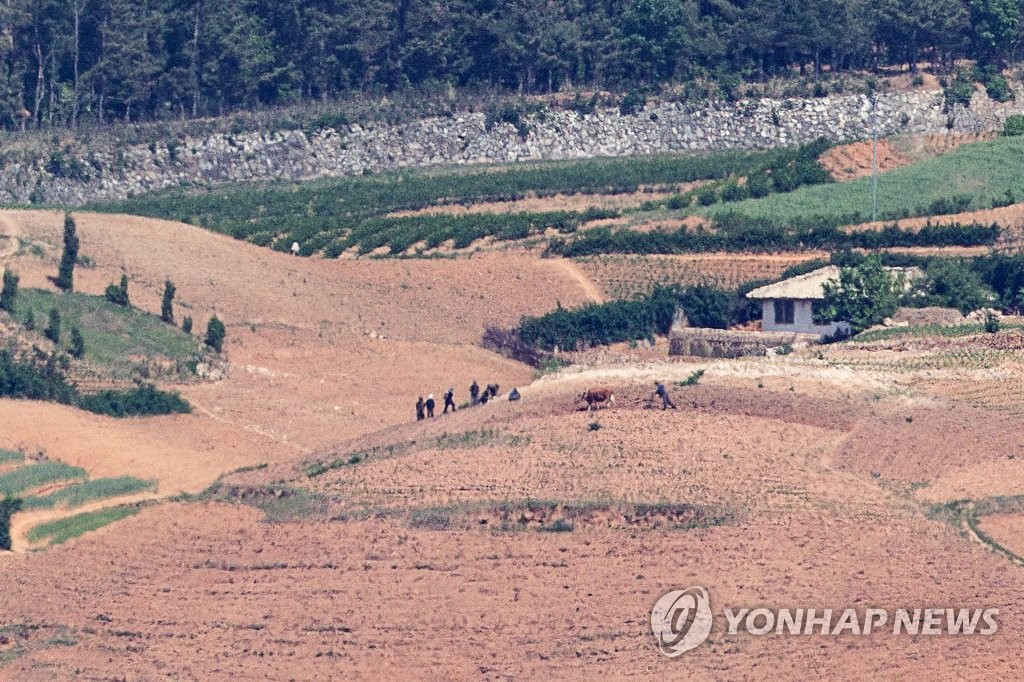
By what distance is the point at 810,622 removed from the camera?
4584cm

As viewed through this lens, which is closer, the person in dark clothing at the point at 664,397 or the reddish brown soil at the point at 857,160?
the person in dark clothing at the point at 664,397

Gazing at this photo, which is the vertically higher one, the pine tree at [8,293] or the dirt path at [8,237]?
the dirt path at [8,237]

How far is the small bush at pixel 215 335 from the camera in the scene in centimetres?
7588

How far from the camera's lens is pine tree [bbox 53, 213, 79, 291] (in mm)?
78562

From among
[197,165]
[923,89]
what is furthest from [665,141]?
[197,165]

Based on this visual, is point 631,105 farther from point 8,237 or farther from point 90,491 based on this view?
point 90,491

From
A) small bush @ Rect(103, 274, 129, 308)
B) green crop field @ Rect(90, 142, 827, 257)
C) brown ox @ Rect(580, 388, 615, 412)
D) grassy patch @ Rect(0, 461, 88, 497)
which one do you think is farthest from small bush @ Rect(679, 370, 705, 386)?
green crop field @ Rect(90, 142, 827, 257)

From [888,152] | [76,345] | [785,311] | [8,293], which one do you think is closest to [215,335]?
[76,345]

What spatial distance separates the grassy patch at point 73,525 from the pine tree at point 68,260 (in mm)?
22113

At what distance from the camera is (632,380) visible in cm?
6003

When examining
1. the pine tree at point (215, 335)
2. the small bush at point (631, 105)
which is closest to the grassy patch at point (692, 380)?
the pine tree at point (215, 335)

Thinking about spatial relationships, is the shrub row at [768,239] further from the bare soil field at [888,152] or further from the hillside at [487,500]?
the bare soil field at [888,152]

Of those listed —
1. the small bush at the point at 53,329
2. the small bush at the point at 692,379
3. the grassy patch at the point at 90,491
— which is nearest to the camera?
the grassy patch at the point at 90,491

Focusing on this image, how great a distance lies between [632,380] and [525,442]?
161 inches
